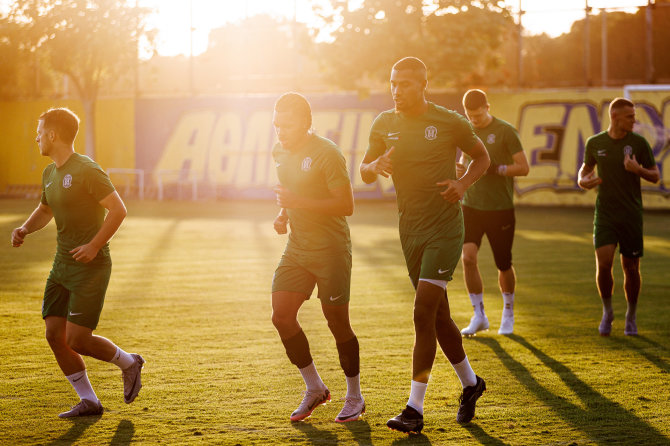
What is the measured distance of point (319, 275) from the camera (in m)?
5.98

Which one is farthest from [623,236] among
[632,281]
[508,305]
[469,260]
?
[469,260]

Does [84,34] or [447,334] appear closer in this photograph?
[447,334]

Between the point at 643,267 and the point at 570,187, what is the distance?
46.5ft

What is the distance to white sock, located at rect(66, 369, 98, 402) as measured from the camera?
618 centimetres

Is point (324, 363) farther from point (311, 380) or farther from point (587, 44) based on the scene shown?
point (587, 44)

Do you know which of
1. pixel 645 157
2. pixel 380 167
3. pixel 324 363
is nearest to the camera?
pixel 380 167

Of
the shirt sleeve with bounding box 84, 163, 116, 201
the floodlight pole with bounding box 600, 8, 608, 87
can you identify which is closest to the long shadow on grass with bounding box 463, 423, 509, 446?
the shirt sleeve with bounding box 84, 163, 116, 201

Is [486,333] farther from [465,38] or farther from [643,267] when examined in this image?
[465,38]

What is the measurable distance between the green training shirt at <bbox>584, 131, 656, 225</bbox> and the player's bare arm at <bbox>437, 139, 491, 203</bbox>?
10.6ft

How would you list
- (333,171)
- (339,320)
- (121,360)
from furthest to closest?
(121,360) < (339,320) < (333,171)

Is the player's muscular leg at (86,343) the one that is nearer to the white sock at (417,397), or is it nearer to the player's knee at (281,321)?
the player's knee at (281,321)

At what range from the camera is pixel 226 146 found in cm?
3300

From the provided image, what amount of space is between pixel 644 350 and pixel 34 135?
31.9 m

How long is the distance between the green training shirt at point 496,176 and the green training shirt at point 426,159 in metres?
3.11
